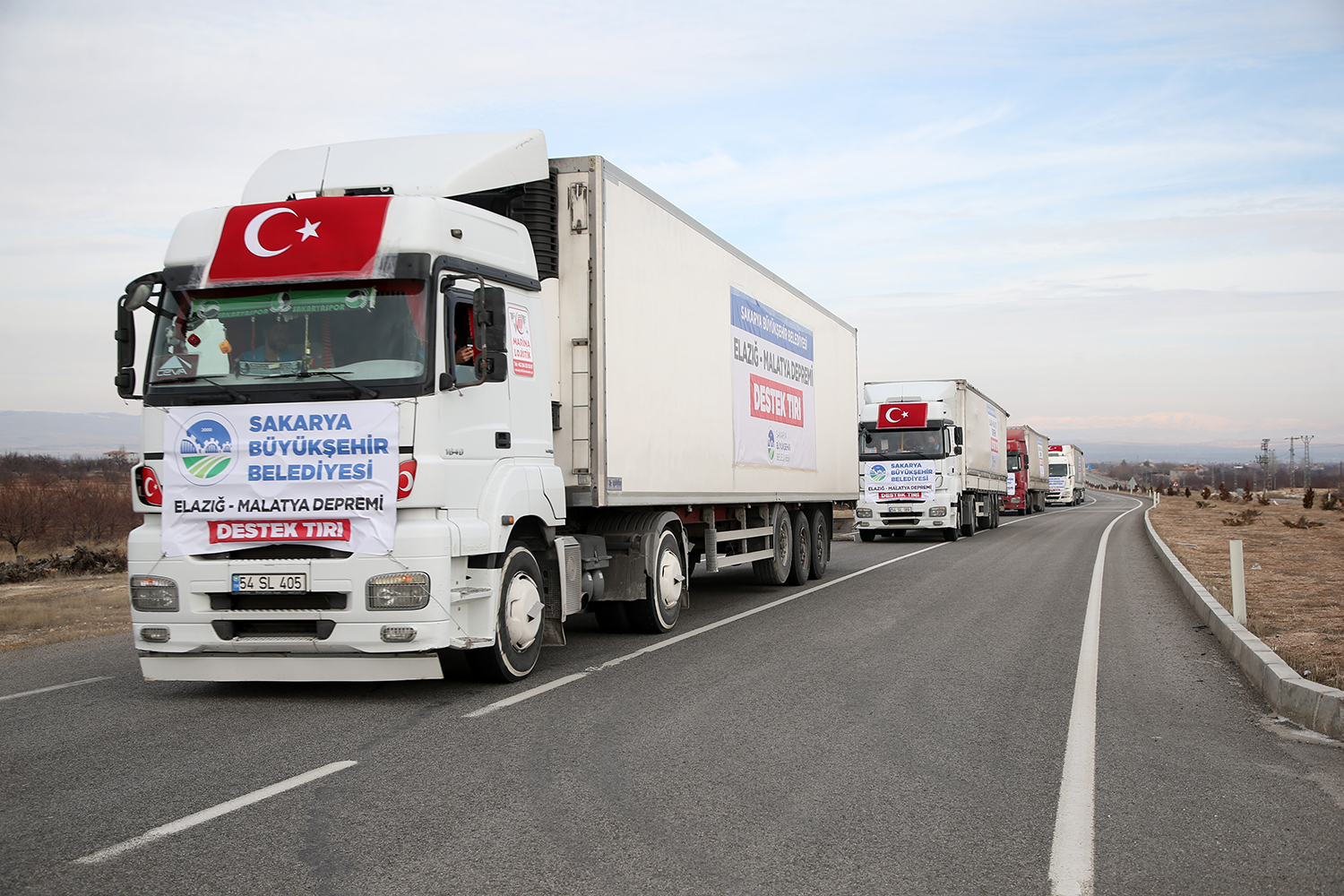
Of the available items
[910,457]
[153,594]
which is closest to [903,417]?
[910,457]

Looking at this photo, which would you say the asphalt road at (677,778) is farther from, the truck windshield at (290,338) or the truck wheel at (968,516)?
the truck wheel at (968,516)

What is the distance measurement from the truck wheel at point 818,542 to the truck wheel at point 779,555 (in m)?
1.15

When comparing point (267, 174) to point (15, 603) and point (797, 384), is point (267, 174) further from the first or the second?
point (15, 603)

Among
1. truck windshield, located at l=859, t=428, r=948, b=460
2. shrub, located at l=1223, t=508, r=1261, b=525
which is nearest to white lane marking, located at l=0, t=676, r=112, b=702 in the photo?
→ truck windshield, located at l=859, t=428, r=948, b=460

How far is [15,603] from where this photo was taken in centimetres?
1600

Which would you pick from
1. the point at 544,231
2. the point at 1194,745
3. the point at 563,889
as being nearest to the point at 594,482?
the point at 544,231

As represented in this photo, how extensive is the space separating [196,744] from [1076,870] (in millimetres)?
4586

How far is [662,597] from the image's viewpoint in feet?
35.0

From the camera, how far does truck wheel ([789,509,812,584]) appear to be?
51.5 feet

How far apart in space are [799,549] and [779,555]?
0.87m

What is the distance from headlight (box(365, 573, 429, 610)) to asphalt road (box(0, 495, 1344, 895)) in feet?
2.28

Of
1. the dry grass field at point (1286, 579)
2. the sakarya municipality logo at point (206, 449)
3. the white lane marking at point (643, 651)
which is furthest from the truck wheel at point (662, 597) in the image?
the dry grass field at point (1286, 579)

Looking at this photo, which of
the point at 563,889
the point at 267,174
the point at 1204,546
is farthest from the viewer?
the point at 1204,546

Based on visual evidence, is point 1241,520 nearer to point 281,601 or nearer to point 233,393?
point 281,601
